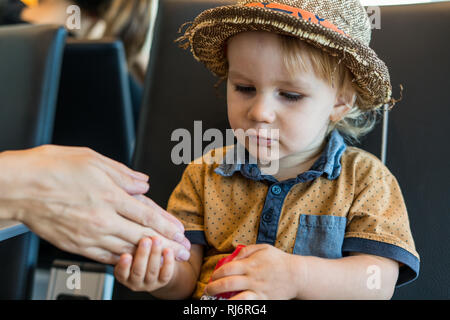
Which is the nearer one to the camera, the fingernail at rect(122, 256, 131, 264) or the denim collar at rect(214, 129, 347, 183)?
the fingernail at rect(122, 256, 131, 264)

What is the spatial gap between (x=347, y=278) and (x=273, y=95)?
304 millimetres

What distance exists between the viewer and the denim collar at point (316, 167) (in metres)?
0.79

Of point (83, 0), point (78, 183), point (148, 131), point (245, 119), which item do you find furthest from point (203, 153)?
point (83, 0)

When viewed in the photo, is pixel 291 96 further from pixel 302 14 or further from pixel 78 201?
pixel 78 201

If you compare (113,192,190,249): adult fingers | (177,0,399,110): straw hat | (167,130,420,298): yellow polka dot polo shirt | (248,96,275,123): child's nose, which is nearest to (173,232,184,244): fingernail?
(113,192,190,249): adult fingers

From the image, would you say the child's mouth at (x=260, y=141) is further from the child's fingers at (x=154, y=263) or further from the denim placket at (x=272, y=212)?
the child's fingers at (x=154, y=263)

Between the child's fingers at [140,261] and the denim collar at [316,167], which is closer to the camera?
the child's fingers at [140,261]

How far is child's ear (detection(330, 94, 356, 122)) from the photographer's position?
0.83 m

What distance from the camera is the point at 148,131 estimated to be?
1021 mm

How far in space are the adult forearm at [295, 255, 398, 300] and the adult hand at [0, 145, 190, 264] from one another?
0.71 feet

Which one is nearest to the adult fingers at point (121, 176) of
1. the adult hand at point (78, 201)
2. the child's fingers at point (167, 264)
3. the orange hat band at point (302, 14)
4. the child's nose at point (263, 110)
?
the adult hand at point (78, 201)

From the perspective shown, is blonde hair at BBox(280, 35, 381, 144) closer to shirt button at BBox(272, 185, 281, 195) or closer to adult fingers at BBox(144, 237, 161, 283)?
shirt button at BBox(272, 185, 281, 195)
